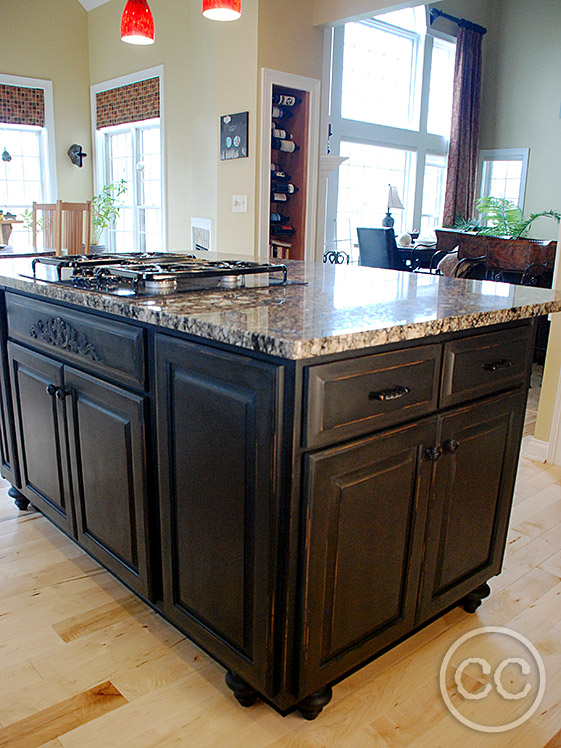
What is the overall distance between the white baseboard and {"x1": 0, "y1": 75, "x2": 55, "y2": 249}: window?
5.60 m

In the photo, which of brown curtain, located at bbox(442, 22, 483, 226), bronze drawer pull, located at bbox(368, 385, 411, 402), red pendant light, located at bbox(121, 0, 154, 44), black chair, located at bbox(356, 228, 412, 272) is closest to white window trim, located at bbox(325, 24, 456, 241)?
brown curtain, located at bbox(442, 22, 483, 226)

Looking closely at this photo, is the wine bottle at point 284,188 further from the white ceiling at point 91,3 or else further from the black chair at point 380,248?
the white ceiling at point 91,3

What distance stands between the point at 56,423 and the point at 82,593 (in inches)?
20.5

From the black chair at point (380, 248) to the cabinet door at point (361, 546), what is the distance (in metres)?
5.24

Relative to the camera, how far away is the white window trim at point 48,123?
6.34m

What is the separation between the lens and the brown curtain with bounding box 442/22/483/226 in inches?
363

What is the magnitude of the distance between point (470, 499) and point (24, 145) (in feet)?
22.1

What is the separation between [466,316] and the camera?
1322 millimetres

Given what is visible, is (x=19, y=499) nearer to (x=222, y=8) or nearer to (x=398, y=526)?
(x=398, y=526)

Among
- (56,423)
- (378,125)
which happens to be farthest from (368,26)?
(56,423)

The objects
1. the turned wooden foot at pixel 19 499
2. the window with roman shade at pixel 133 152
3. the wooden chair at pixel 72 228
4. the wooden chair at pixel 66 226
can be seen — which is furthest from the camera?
the window with roman shade at pixel 133 152

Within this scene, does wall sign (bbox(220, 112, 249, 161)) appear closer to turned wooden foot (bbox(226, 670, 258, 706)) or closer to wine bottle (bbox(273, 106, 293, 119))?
wine bottle (bbox(273, 106, 293, 119))

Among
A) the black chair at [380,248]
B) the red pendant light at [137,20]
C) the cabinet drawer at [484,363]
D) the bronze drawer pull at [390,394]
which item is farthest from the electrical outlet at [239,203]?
the bronze drawer pull at [390,394]

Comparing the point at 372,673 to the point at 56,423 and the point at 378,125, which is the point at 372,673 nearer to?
the point at 56,423
